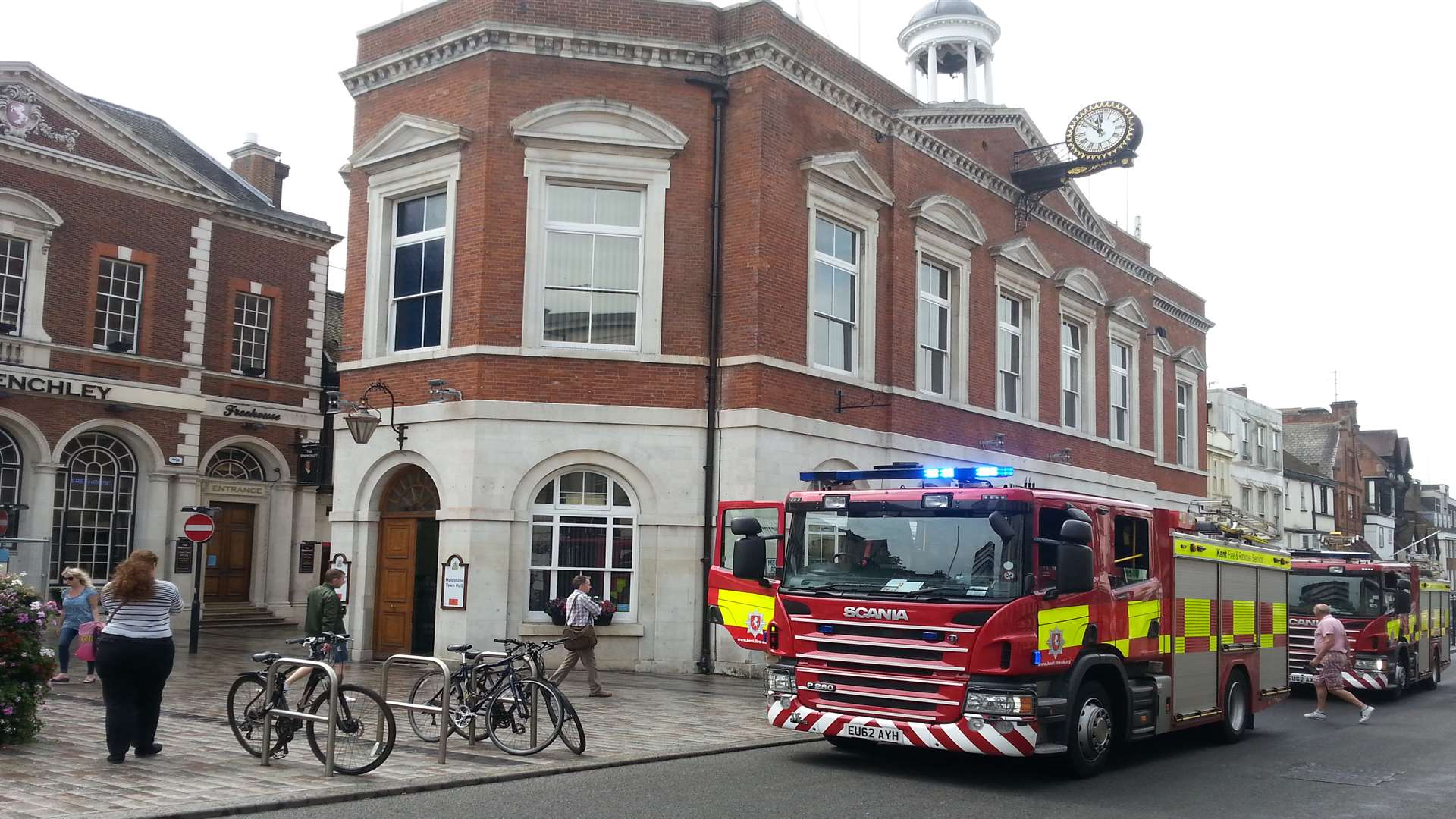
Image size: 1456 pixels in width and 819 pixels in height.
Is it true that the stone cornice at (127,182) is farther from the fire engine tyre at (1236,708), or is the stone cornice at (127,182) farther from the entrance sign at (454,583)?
the fire engine tyre at (1236,708)

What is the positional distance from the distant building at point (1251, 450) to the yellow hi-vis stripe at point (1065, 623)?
4171 centimetres

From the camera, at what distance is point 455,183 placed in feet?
60.4

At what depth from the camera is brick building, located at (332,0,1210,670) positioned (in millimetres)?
17922

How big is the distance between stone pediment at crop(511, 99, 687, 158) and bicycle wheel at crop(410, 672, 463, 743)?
9470 mm

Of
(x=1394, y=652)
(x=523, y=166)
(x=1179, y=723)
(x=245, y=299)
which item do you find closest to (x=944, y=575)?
(x=1179, y=723)

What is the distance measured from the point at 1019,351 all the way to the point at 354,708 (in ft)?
61.3

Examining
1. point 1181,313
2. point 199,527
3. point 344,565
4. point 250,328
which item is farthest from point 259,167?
point 1181,313

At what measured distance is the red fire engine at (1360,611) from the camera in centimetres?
1989

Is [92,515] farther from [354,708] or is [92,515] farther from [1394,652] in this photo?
[1394,652]

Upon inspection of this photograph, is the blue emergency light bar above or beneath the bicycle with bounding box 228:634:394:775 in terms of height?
above

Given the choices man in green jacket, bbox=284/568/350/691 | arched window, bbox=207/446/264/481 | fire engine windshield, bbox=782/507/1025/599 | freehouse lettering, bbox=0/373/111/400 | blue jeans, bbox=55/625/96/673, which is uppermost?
freehouse lettering, bbox=0/373/111/400

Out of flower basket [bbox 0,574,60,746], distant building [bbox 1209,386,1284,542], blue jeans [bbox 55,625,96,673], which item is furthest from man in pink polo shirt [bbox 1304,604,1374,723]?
distant building [bbox 1209,386,1284,542]

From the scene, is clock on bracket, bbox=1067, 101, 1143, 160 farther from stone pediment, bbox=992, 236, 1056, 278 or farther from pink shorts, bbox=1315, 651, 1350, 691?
pink shorts, bbox=1315, 651, 1350, 691

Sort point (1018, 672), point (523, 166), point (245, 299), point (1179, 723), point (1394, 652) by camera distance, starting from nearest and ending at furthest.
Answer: point (1018, 672) → point (1179, 723) → point (523, 166) → point (1394, 652) → point (245, 299)
